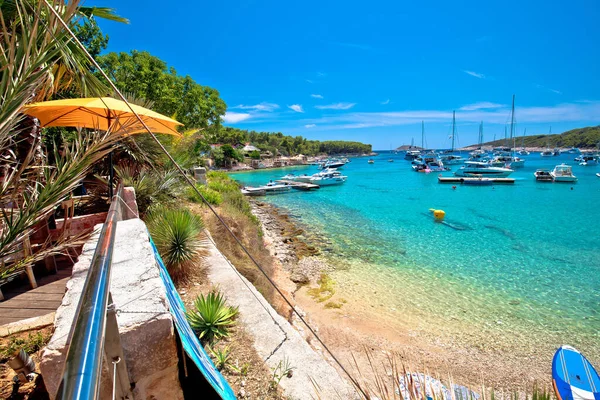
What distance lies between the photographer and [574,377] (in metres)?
5.43

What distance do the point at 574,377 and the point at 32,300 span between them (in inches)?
369

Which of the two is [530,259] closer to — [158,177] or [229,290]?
[229,290]

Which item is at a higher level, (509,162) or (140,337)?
(140,337)

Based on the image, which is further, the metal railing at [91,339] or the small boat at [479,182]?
the small boat at [479,182]

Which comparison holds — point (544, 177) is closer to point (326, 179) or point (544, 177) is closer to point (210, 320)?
point (326, 179)

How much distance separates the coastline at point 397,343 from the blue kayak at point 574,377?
1.55ft

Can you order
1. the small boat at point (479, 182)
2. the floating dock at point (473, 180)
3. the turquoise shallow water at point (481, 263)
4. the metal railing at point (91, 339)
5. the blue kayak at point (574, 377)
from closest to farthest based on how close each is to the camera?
the metal railing at point (91, 339)
the blue kayak at point (574, 377)
the turquoise shallow water at point (481, 263)
the small boat at point (479, 182)
the floating dock at point (473, 180)

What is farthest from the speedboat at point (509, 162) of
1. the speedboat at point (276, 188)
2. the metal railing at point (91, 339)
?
the metal railing at point (91, 339)

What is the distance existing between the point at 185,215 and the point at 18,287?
9.05 feet

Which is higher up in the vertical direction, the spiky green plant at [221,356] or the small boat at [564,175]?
the spiky green plant at [221,356]

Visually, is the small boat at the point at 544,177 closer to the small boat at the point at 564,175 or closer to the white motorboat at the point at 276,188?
the small boat at the point at 564,175

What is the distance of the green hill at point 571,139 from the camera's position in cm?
12750

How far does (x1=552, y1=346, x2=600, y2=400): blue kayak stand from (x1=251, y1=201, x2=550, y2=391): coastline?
0.47 m

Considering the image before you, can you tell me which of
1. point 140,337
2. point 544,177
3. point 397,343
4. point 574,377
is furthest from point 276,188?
point 544,177
